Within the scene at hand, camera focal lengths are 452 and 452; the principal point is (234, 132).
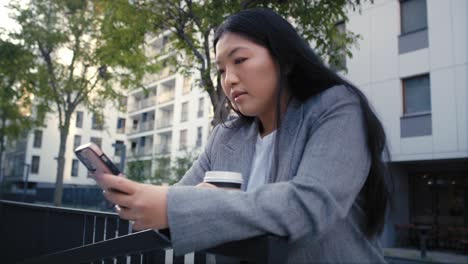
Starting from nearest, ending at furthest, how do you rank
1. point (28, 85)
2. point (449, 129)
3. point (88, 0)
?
point (449, 129), point (28, 85), point (88, 0)

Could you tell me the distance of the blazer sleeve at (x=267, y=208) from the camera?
3.27ft

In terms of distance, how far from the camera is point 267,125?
1617 mm

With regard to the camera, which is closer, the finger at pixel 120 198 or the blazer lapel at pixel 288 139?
the finger at pixel 120 198

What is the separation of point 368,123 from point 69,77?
1741 centimetres

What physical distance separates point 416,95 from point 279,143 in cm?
1602

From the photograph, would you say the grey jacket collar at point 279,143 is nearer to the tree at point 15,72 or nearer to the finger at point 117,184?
the finger at point 117,184

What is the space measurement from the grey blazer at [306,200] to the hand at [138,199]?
1.0 inches

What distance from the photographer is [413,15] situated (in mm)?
16500

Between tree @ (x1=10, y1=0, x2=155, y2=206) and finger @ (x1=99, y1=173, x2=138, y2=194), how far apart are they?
47.7 ft

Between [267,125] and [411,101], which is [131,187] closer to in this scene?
[267,125]

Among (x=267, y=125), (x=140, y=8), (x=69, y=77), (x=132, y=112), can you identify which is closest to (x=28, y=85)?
(x=69, y=77)

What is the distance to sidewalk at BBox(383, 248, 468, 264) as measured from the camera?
13.1 m

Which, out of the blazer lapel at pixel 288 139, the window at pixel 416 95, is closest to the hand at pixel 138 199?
the blazer lapel at pixel 288 139

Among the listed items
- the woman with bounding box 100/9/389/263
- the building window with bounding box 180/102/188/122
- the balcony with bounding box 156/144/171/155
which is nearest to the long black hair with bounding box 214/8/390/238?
the woman with bounding box 100/9/389/263
